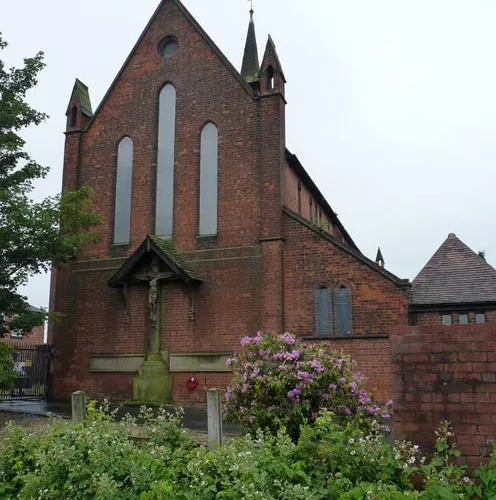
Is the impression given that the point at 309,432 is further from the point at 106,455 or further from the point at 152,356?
the point at 152,356

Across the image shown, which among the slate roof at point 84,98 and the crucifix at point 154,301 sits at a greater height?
the slate roof at point 84,98

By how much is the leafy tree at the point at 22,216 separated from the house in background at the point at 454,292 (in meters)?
9.91

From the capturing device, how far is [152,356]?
18547 mm

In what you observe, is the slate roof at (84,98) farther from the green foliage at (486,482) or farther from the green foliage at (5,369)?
the green foliage at (486,482)

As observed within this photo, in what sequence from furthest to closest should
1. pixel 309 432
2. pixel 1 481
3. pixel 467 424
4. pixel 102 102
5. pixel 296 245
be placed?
pixel 102 102 → pixel 296 245 → pixel 1 481 → pixel 309 432 → pixel 467 424

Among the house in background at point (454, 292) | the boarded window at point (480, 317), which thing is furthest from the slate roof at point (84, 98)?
the boarded window at point (480, 317)

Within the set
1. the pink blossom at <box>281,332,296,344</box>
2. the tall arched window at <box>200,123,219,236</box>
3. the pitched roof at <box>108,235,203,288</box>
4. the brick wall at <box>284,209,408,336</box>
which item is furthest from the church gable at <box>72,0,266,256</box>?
the pink blossom at <box>281,332,296,344</box>

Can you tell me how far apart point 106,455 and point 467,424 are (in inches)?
135

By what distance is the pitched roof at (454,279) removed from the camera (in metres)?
17.3

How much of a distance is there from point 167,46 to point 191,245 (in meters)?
7.79

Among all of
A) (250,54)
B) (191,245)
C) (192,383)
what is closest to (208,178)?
(191,245)

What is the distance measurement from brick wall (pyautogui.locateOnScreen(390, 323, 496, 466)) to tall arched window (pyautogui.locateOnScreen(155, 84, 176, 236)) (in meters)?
14.8

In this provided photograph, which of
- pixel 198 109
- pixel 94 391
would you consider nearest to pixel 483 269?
pixel 198 109

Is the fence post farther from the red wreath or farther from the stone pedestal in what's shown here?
the stone pedestal
